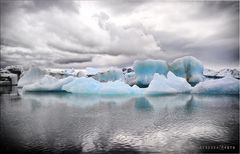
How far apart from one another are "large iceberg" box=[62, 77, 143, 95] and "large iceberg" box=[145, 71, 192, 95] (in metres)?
0.68

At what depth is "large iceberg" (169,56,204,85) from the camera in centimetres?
1195

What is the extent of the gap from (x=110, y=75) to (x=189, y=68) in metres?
4.86

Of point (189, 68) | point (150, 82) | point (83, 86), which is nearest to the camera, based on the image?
point (83, 86)

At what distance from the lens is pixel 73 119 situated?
503 cm

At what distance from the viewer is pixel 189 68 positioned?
12.3 meters

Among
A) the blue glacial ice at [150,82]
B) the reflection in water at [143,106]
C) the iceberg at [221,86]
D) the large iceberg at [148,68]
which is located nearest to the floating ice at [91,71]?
the blue glacial ice at [150,82]

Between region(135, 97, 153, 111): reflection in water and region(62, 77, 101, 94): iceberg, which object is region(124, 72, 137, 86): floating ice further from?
region(135, 97, 153, 111): reflection in water

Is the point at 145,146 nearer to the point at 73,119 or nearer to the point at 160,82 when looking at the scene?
the point at 73,119

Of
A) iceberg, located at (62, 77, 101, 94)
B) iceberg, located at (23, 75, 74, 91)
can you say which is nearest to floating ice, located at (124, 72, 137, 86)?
iceberg, located at (62, 77, 101, 94)

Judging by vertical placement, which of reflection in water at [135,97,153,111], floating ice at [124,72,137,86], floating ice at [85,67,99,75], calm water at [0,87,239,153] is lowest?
calm water at [0,87,239,153]

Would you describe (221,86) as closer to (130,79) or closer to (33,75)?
(130,79)

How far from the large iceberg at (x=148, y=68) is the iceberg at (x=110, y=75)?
1331 millimetres

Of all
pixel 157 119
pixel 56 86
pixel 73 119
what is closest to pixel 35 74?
pixel 56 86

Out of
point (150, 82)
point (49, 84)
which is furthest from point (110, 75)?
point (49, 84)
